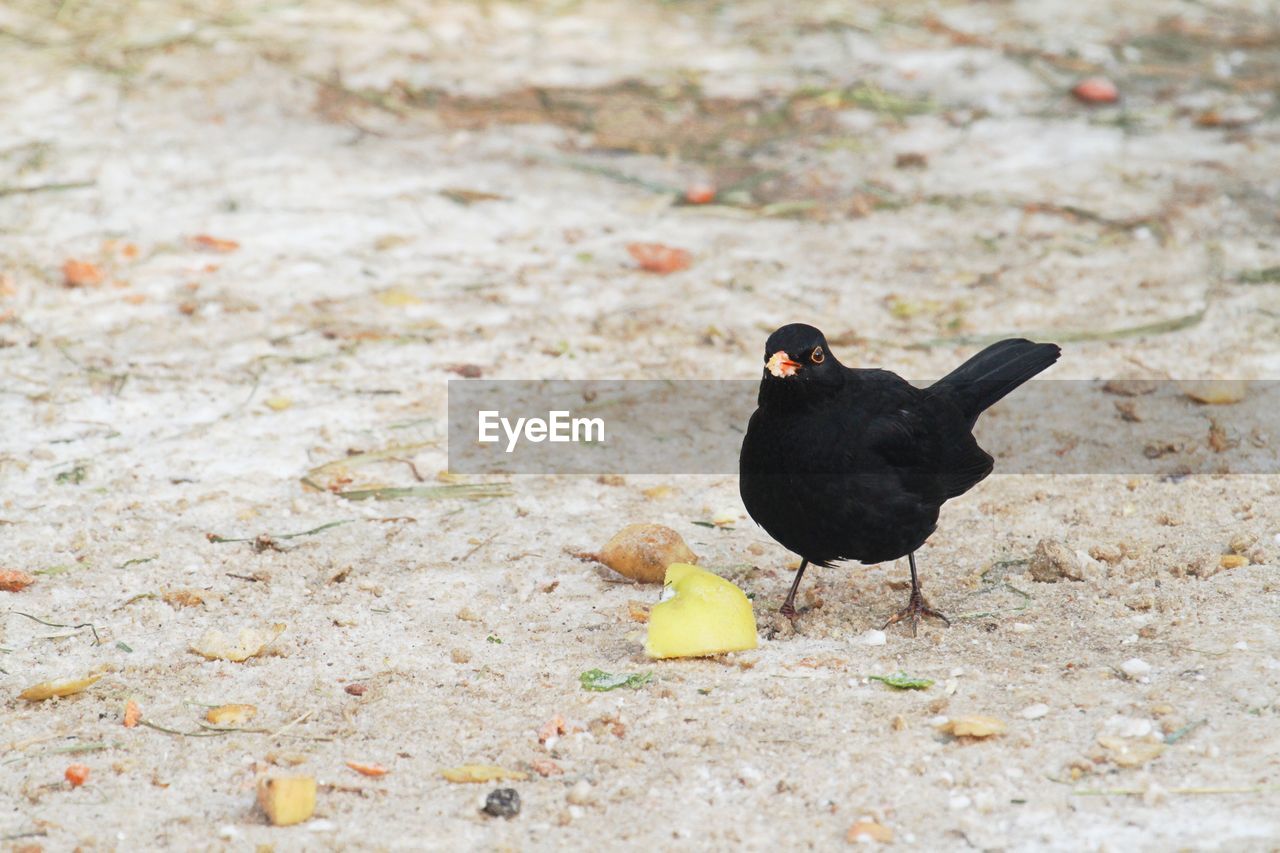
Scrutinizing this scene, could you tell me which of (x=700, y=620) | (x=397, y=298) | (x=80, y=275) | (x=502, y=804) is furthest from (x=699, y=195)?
(x=502, y=804)

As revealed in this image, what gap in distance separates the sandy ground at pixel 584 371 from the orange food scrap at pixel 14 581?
0.05 meters

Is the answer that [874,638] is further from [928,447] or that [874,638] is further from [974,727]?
[974,727]

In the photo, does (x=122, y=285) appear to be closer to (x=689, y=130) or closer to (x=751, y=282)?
(x=751, y=282)

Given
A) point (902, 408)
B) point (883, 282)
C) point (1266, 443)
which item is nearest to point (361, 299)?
point (883, 282)

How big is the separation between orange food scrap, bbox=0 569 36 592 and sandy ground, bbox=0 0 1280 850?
52mm

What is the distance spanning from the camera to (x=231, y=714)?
11.5 feet

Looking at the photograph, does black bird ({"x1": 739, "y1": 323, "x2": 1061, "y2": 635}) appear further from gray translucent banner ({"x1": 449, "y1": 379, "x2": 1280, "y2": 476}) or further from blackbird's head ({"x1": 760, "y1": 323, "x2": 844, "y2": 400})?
gray translucent banner ({"x1": 449, "y1": 379, "x2": 1280, "y2": 476})

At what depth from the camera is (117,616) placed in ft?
13.2

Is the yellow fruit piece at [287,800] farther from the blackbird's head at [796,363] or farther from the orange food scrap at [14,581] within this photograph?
the blackbird's head at [796,363]

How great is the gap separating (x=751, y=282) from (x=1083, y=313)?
1.49 metres

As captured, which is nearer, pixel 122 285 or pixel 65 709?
pixel 65 709

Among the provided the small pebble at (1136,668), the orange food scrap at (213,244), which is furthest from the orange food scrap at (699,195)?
the small pebble at (1136,668)

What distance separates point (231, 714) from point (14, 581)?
1.07m

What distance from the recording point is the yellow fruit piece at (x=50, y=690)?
3.57 metres
